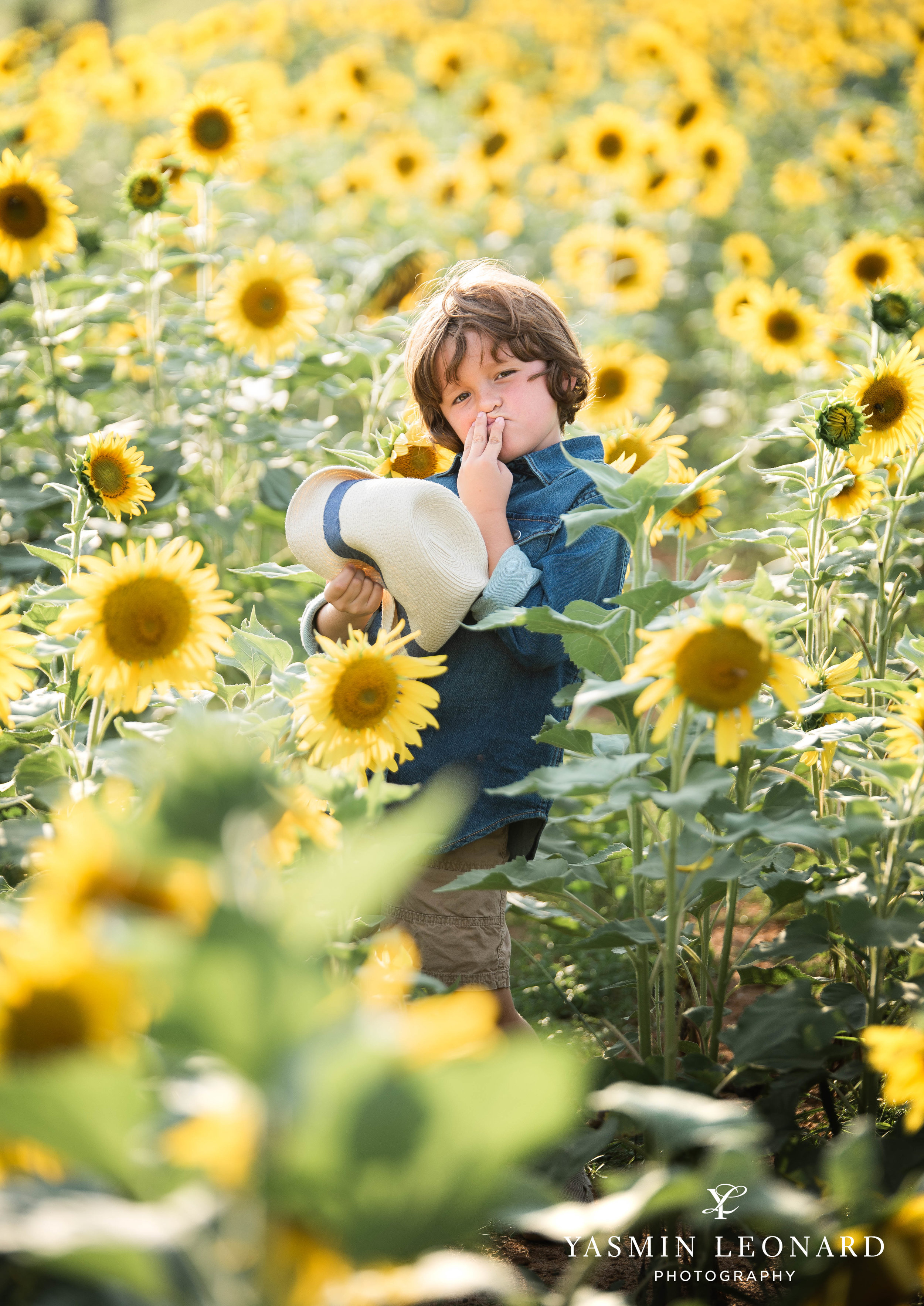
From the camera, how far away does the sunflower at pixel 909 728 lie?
3.97 feet

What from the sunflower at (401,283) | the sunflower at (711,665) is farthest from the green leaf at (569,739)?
the sunflower at (401,283)

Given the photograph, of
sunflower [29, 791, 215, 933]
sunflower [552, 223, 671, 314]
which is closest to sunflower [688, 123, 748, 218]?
sunflower [552, 223, 671, 314]

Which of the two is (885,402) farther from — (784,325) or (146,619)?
(784,325)

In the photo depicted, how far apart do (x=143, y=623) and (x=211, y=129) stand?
2137 mm

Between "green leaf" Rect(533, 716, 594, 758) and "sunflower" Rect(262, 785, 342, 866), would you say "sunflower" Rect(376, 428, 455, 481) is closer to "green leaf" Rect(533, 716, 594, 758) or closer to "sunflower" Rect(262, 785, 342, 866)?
"green leaf" Rect(533, 716, 594, 758)

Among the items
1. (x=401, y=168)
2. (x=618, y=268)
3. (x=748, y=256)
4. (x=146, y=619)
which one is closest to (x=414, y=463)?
(x=146, y=619)

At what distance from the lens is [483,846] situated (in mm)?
1715

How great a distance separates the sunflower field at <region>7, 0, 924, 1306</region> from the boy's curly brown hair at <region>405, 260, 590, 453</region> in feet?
0.43

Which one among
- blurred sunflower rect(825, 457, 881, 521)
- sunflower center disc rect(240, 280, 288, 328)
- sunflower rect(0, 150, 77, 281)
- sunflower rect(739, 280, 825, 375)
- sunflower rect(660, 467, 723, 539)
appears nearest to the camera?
blurred sunflower rect(825, 457, 881, 521)

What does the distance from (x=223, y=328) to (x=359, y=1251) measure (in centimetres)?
228

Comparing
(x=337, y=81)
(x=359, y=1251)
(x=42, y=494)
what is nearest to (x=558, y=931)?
(x=42, y=494)

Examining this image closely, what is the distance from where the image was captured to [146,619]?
1243 mm

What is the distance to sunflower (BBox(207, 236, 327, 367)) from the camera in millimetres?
2547

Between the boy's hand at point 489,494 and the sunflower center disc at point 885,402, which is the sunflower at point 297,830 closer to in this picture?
the boy's hand at point 489,494
